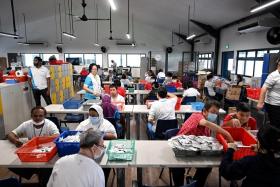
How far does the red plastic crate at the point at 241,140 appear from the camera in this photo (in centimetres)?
195

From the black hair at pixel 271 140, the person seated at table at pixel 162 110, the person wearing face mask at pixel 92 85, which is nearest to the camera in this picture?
the black hair at pixel 271 140

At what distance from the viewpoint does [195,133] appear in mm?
2439

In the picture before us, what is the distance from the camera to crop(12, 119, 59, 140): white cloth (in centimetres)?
268

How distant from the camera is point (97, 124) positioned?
9.11 ft

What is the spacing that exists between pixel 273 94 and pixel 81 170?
3.14m

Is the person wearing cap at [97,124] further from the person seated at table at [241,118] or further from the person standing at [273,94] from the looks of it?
the person standing at [273,94]

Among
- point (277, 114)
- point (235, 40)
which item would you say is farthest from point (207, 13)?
point (277, 114)

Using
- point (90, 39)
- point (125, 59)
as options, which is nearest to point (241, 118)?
point (125, 59)

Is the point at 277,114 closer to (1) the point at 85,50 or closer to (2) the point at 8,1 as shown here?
(2) the point at 8,1

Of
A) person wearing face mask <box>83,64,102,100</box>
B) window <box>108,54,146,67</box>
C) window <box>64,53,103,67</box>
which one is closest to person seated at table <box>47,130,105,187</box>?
person wearing face mask <box>83,64,102,100</box>

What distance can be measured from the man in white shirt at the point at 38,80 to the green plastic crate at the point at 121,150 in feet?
13.5

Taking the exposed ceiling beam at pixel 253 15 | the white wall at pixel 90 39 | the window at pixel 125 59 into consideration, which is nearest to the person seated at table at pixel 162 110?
the exposed ceiling beam at pixel 253 15

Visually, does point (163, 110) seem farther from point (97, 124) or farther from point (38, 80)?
point (38, 80)

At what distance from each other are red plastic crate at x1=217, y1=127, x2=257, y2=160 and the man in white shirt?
4931 mm
